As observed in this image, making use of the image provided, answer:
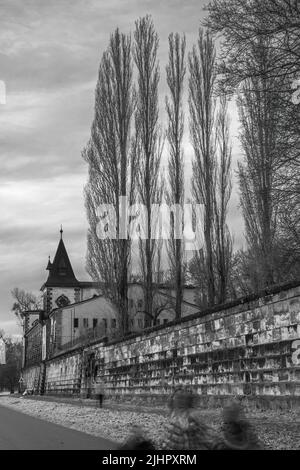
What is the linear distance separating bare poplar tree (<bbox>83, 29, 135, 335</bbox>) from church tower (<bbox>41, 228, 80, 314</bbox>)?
161ft

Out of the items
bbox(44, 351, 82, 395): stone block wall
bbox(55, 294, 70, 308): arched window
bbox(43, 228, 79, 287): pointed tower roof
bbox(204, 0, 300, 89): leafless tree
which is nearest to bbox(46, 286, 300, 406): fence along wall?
bbox(204, 0, 300, 89): leafless tree

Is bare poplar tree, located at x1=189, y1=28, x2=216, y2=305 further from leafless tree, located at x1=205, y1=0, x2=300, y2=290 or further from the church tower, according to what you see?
the church tower

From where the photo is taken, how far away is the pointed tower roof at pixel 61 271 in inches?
3241

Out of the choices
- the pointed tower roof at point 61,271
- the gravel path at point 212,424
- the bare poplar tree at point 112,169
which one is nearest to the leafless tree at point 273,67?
the gravel path at point 212,424

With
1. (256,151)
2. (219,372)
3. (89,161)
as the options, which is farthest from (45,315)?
(219,372)

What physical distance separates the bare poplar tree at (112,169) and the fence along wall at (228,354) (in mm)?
5565

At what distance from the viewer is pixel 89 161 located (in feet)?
104

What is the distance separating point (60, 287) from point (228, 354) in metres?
67.5

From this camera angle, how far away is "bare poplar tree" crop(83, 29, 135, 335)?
2961 centimetres

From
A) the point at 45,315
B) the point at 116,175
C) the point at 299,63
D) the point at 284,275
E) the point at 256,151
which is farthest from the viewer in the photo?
the point at 45,315

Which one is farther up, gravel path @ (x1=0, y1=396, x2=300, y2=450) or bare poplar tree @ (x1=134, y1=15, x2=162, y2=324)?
bare poplar tree @ (x1=134, y1=15, x2=162, y2=324)
